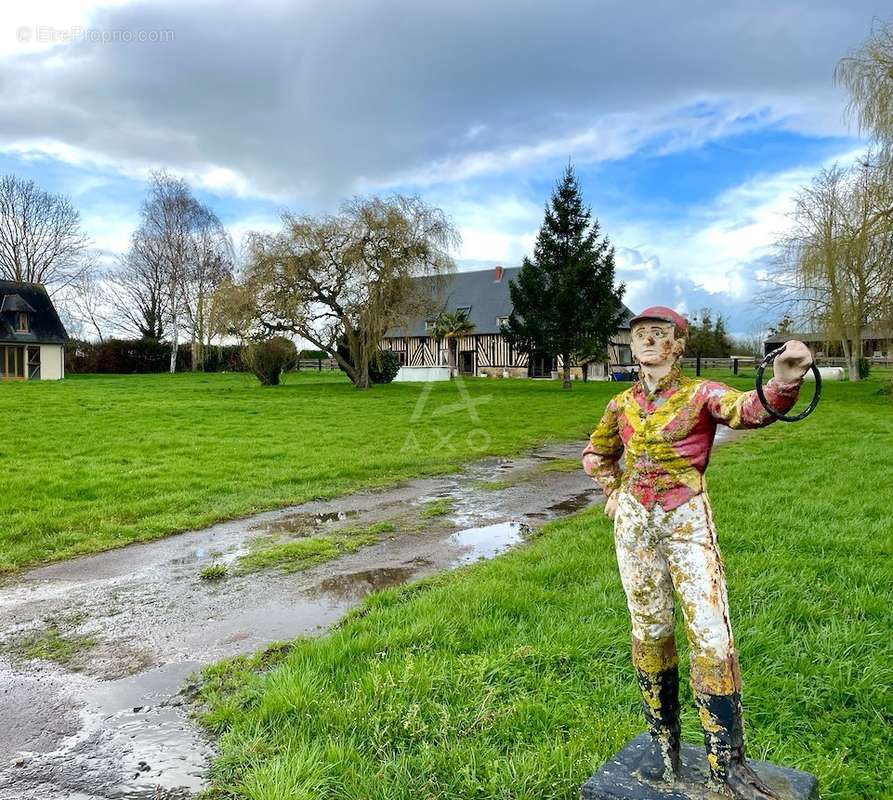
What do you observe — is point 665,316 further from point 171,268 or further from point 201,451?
point 171,268

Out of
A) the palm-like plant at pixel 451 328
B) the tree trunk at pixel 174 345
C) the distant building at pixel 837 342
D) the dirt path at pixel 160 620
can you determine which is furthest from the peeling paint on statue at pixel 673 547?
the tree trunk at pixel 174 345

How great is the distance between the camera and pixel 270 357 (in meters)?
37.2

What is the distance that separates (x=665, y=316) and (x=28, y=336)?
47.6 m

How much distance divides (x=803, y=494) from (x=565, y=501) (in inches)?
125

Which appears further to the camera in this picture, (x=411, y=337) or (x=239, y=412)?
(x=411, y=337)

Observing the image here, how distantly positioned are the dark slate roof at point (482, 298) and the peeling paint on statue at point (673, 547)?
52.4 meters

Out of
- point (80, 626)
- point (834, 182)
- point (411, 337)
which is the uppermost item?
point (834, 182)

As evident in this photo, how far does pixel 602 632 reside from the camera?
4.53 meters

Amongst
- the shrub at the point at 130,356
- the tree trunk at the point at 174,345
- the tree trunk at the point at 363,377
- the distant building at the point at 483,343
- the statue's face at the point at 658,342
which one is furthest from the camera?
the distant building at the point at 483,343

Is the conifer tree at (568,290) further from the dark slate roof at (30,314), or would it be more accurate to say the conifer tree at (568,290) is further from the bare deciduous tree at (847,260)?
the dark slate roof at (30,314)

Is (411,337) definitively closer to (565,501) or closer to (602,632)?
(565,501)

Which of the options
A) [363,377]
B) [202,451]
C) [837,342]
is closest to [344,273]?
[363,377]

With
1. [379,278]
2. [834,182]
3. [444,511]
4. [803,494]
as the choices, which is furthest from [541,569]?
[834,182]

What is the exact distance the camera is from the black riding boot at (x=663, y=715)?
2715 millimetres
